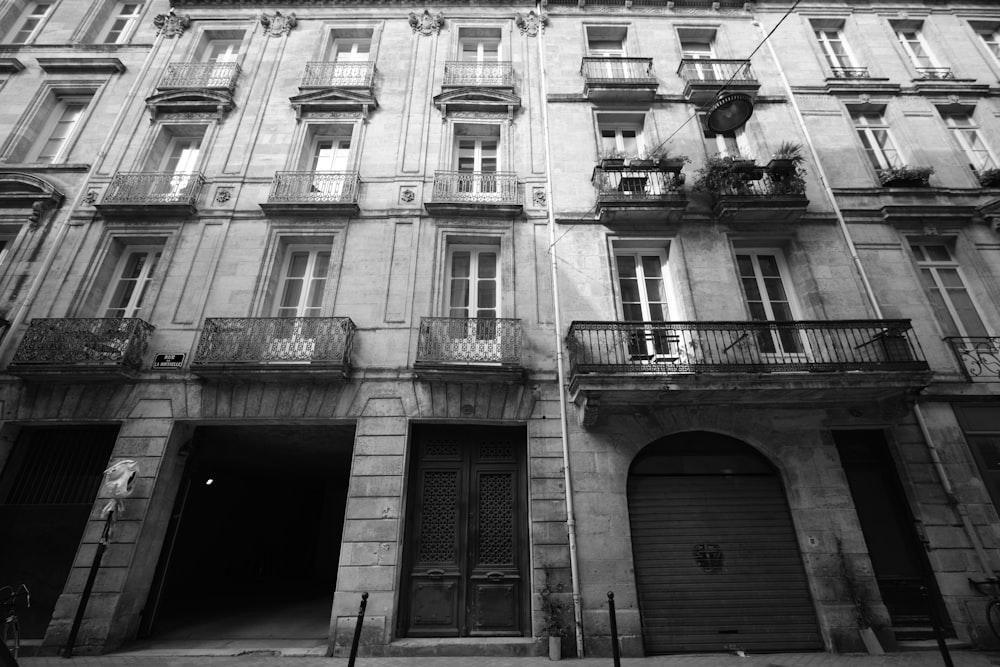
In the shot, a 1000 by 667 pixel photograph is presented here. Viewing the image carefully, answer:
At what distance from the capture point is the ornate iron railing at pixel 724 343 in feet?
27.8

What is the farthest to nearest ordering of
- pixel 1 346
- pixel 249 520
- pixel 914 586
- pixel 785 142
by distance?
pixel 249 520, pixel 785 142, pixel 1 346, pixel 914 586

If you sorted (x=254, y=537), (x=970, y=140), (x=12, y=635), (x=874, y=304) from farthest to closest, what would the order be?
(x=254, y=537)
(x=970, y=140)
(x=874, y=304)
(x=12, y=635)

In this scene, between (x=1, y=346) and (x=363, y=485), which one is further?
(x=1, y=346)

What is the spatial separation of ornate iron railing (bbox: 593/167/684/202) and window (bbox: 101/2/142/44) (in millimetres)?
14473

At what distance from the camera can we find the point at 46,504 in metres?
8.59

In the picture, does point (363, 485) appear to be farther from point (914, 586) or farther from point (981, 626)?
point (981, 626)

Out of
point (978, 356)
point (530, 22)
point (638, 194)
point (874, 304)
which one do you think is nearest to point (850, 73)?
point (874, 304)

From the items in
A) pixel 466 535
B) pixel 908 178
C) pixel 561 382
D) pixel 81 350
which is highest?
pixel 908 178

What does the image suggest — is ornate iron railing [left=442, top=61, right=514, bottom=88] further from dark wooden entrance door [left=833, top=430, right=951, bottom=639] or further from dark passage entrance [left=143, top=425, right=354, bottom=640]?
dark wooden entrance door [left=833, top=430, right=951, bottom=639]

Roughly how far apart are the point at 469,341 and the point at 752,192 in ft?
24.0

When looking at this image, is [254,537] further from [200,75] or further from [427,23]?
[427,23]

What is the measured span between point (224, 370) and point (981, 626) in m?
13.8

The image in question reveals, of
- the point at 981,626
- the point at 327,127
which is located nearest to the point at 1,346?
the point at 327,127

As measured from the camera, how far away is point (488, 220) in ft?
34.5
